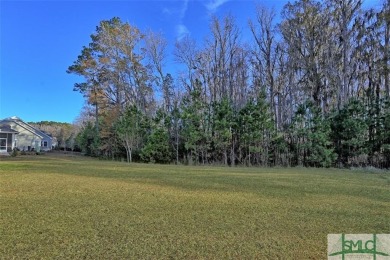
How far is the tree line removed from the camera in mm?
A: 15570

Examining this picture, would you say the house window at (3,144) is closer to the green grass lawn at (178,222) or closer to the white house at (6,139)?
the white house at (6,139)

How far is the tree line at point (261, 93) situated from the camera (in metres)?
15.6

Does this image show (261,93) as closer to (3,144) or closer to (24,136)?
(3,144)

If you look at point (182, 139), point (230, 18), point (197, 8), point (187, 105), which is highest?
point (230, 18)

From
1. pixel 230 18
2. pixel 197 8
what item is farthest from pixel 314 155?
pixel 230 18

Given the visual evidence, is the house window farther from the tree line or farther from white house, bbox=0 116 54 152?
the tree line

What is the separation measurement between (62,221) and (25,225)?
362 millimetres

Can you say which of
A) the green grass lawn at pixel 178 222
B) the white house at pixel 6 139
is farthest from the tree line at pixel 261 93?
the green grass lawn at pixel 178 222

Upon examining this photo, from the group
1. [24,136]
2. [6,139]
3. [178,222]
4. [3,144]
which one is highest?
[24,136]

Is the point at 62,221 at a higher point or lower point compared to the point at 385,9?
lower

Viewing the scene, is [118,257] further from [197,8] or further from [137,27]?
[137,27]

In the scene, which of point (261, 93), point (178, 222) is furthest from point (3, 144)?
point (178, 222)

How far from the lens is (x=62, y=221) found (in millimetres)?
3494

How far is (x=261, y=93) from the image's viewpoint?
16859 mm
